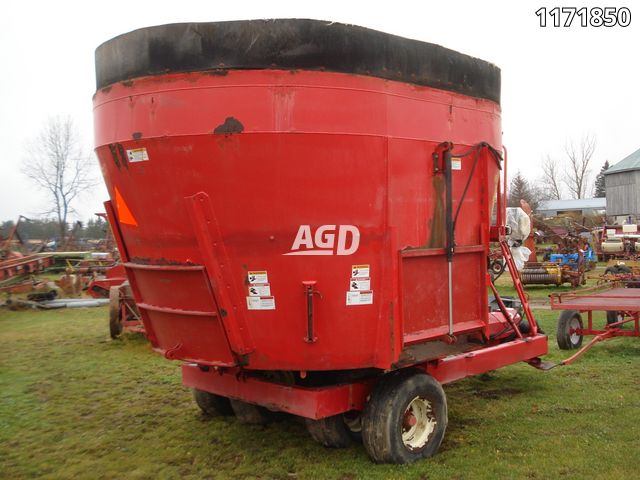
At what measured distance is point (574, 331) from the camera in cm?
900

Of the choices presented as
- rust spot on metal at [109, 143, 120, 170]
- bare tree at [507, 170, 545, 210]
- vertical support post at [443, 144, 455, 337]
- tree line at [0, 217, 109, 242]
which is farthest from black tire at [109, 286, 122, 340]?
bare tree at [507, 170, 545, 210]

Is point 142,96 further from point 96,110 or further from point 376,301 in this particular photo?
point 376,301

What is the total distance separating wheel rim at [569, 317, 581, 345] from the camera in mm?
8914

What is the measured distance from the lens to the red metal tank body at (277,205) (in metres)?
4.07

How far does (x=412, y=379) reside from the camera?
15.6ft

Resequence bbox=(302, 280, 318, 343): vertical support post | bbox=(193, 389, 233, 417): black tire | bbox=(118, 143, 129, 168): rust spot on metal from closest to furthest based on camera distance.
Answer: bbox=(302, 280, 318, 343): vertical support post
bbox=(118, 143, 129, 168): rust spot on metal
bbox=(193, 389, 233, 417): black tire

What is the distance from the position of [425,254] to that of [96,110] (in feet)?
9.51

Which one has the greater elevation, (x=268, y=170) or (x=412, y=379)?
(x=268, y=170)

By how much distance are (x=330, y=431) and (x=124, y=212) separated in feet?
8.14

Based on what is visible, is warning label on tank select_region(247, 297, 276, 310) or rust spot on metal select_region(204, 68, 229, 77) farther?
warning label on tank select_region(247, 297, 276, 310)

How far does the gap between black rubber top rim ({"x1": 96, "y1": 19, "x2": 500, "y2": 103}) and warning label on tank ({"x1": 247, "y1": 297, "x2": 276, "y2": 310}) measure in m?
1.63

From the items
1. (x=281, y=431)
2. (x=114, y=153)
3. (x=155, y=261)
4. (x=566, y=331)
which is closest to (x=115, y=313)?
(x=281, y=431)

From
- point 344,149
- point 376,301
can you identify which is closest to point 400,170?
point 344,149

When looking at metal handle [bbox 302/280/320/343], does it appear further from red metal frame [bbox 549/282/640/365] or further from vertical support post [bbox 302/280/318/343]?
red metal frame [bbox 549/282/640/365]
